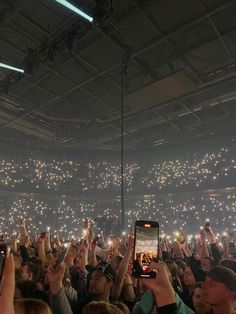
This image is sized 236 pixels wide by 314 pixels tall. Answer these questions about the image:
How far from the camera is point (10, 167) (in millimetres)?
20250

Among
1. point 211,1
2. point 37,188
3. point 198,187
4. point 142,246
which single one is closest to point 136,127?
point 198,187

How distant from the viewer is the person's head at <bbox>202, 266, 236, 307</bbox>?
2529 mm

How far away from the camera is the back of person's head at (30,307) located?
2.18 metres

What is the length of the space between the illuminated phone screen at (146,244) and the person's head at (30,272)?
6.60ft

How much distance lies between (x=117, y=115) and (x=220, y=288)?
13716 mm

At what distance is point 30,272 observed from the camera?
4113mm

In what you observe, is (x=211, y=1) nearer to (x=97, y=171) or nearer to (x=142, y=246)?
(x=142, y=246)

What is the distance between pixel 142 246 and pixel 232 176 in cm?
1716

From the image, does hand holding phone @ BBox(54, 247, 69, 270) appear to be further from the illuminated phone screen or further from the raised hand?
the raised hand

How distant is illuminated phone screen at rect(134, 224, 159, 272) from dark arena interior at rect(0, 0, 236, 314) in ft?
12.2

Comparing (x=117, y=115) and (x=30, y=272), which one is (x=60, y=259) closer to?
(x=30, y=272)

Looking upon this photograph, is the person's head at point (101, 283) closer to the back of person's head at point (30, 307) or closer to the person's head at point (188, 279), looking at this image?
the person's head at point (188, 279)

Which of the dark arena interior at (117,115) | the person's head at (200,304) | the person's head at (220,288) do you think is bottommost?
the person's head at (200,304)

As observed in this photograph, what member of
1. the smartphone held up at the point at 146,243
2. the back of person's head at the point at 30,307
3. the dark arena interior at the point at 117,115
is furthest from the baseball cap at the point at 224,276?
the dark arena interior at the point at 117,115
